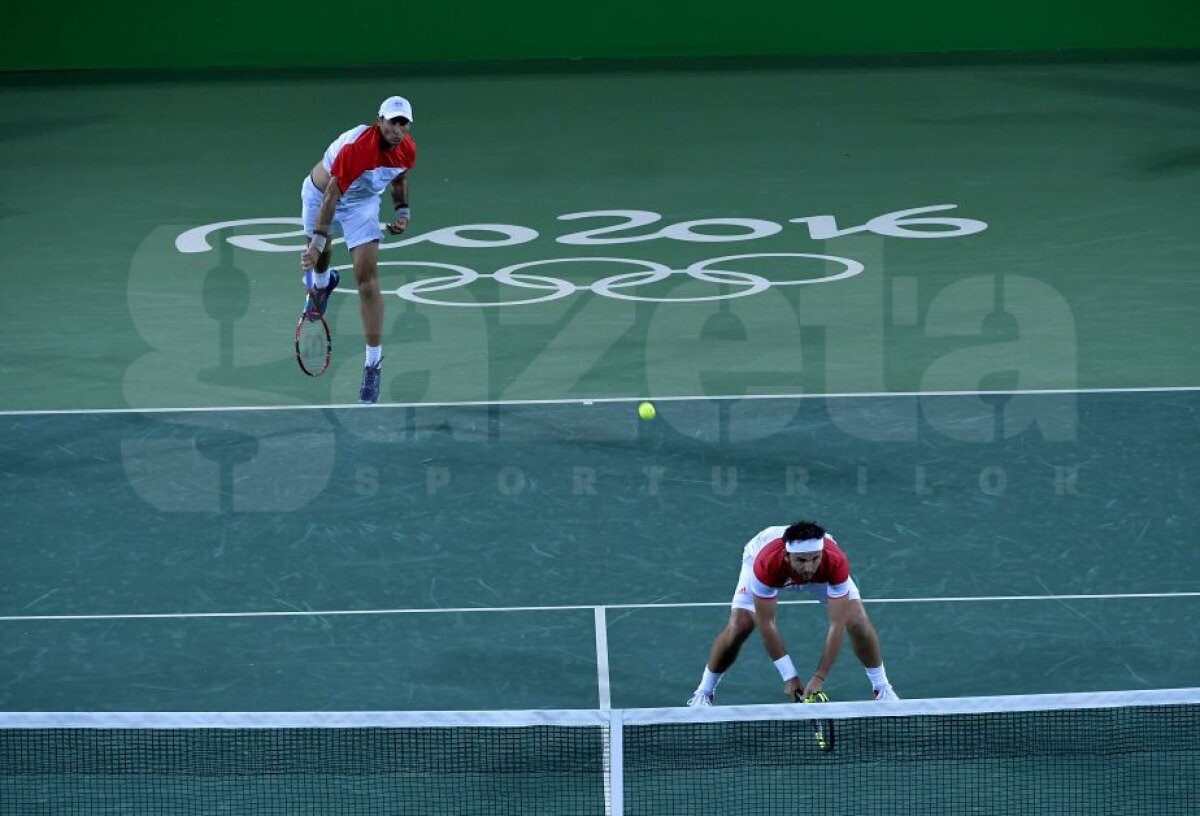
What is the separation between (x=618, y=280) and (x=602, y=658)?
8349 mm

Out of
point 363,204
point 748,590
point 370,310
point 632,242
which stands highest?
point 363,204

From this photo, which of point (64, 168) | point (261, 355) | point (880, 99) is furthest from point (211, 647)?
point (880, 99)

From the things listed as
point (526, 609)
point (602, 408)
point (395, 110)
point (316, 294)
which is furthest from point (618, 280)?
point (526, 609)

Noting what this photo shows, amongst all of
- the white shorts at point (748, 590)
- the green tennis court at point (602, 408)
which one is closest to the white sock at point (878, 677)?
the white shorts at point (748, 590)

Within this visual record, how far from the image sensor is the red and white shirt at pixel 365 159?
12758 mm

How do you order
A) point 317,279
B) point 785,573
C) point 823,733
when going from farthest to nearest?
point 317,279 < point 785,573 < point 823,733

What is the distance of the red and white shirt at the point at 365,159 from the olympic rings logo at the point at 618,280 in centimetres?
429

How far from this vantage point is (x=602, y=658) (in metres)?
10.5

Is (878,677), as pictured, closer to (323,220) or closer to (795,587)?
(795,587)

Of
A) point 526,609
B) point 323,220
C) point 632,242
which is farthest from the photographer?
point 632,242

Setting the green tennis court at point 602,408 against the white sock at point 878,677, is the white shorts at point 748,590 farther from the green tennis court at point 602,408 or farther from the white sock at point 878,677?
the green tennis court at point 602,408

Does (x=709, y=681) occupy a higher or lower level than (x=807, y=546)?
lower

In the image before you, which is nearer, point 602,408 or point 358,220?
point 358,220

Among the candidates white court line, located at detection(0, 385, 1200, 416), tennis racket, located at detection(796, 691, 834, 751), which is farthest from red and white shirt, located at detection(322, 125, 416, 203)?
tennis racket, located at detection(796, 691, 834, 751)
